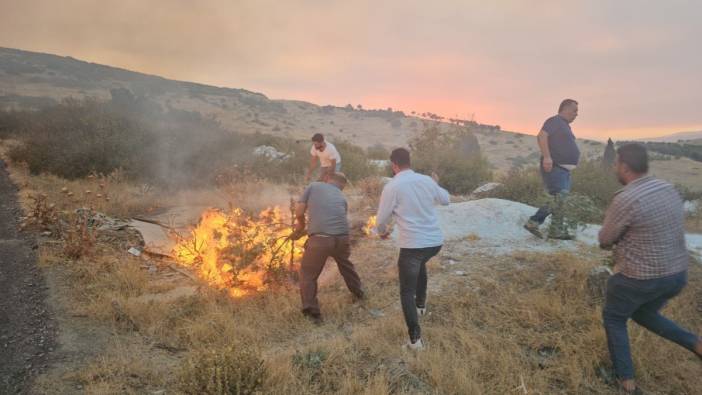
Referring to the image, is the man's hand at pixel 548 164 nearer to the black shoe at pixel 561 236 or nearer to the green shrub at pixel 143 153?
the black shoe at pixel 561 236

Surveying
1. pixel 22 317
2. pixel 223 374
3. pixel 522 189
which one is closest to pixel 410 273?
pixel 223 374

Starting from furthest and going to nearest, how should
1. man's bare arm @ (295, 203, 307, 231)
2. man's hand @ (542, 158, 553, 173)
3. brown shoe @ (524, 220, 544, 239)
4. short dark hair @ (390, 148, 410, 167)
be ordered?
brown shoe @ (524, 220, 544, 239)
man's hand @ (542, 158, 553, 173)
man's bare arm @ (295, 203, 307, 231)
short dark hair @ (390, 148, 410, 167)

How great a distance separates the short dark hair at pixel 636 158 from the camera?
3049 mm

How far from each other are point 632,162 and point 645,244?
2.03 ft

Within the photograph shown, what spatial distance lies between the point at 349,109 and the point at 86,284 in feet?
186

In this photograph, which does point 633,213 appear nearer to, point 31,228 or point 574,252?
point 574,252

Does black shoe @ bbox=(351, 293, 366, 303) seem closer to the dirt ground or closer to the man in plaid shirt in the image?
the man in plaid shirt

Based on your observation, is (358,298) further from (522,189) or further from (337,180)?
(522,189)

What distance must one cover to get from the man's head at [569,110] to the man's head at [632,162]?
305 centimetres

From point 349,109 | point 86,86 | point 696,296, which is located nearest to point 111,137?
point 696,296

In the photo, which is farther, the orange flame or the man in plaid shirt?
the orange flame

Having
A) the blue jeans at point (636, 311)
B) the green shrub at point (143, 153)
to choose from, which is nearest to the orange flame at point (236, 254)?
the blue jeans at point (636, 311)

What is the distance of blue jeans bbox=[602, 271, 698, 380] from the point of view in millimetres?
3076

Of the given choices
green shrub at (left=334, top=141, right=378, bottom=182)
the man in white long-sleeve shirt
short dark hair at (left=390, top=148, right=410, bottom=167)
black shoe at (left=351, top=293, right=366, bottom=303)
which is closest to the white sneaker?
the man in white long-sleeve shirt
